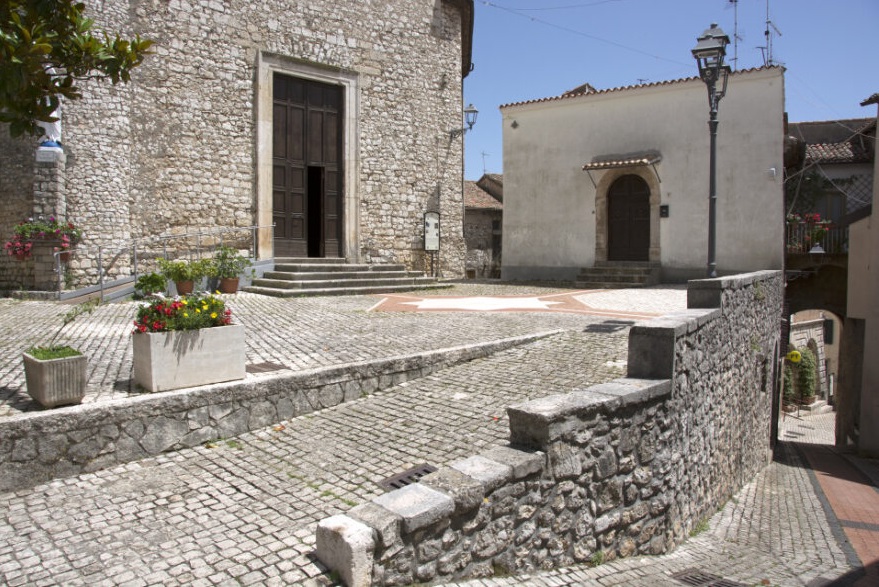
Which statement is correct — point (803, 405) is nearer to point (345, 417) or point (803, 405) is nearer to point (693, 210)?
point (693, 210)

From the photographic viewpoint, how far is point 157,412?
4.64 metres

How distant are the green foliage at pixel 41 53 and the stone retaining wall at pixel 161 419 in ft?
6.65

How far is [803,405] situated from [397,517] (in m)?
24.7

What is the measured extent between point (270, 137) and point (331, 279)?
3605 millimetres

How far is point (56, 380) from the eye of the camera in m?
4.31

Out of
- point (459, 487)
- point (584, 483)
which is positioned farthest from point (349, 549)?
point (584, 483)

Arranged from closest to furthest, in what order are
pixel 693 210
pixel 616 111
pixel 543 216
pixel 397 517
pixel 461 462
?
pixel 397 517, pixel 461 462, pixel 693 210, pixel 616 111, pixel 543 216

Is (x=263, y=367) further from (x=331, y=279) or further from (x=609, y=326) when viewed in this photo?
(x=331, y=279)

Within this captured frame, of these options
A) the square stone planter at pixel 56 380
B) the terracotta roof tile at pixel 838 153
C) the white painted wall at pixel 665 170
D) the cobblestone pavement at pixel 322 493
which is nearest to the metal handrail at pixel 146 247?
the cobblestone pavement at pixel 322 493

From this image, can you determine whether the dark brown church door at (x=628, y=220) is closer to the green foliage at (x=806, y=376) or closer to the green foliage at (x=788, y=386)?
the green foliage at (x=788, y=386)

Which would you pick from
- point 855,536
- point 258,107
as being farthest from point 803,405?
point 258,107

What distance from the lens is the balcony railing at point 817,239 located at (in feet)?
52.3

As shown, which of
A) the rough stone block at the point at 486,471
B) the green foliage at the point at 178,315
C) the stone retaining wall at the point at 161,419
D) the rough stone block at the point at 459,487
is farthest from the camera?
the green foliage at the point at 178,315

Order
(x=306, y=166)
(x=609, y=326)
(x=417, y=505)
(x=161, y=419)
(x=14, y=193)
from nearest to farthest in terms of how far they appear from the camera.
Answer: (x=417, y=505)
(x=161, y=419)
(x=609, y=326)
(x=14, y=193)
(x=306, y=166)
